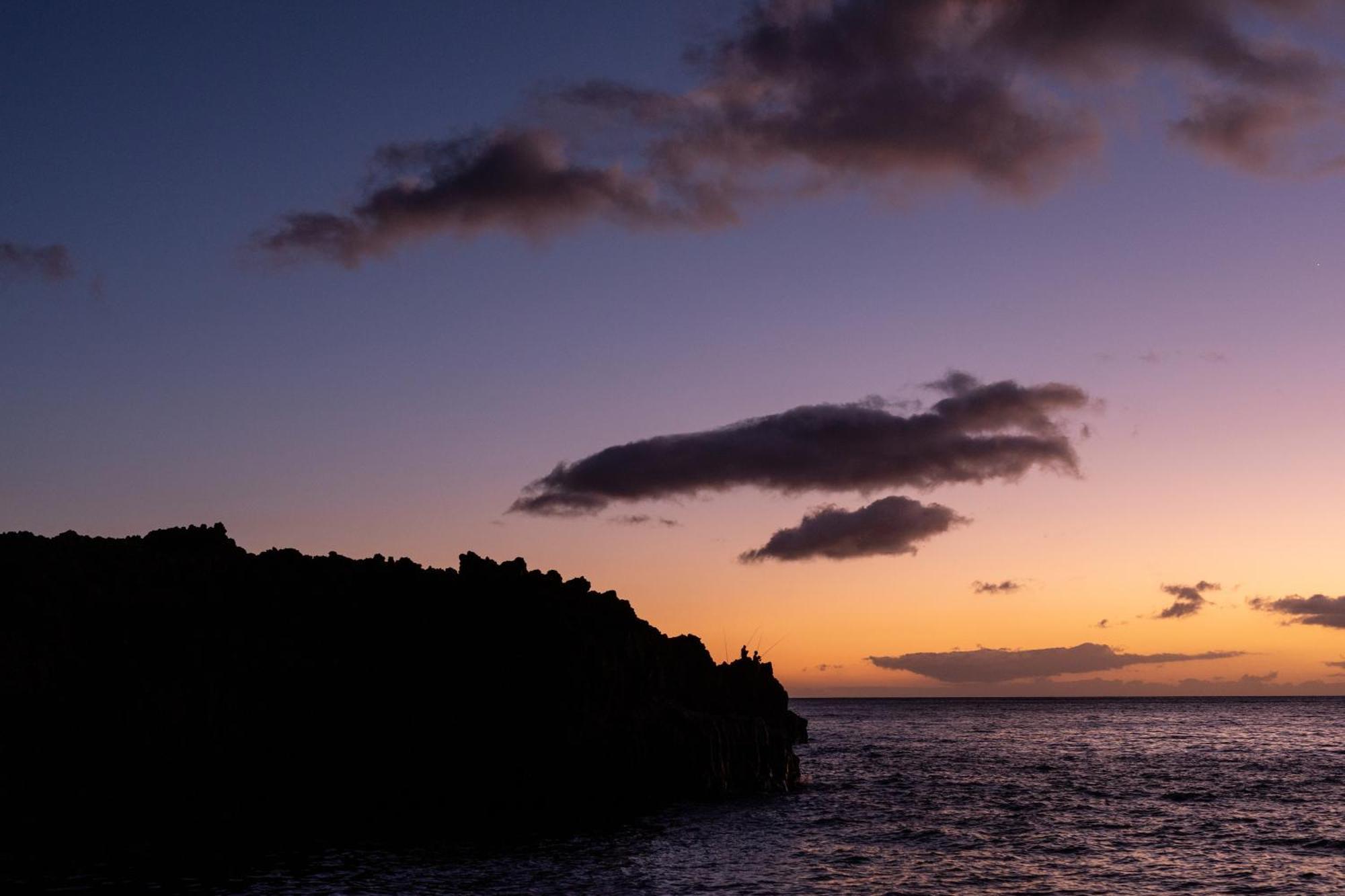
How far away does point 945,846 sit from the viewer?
180ft

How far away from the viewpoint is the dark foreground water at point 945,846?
43594mm

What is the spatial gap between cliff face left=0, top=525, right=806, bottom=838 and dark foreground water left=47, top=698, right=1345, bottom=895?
6.88 m

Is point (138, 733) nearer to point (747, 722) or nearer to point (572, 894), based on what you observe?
point (572, 894)

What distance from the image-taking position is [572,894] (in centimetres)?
4016

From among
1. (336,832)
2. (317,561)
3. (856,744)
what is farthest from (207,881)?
(856,744)

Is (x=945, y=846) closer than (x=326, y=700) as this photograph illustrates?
Yes

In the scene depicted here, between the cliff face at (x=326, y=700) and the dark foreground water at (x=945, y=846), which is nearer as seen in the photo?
the dark foreground water at (x=945, y=846)

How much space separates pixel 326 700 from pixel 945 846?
1368 inches

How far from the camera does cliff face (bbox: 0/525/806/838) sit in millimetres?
55312

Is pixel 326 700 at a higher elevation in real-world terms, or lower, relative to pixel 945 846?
higher

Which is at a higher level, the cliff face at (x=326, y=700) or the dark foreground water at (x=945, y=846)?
the cliff face at (x=326, y=700)

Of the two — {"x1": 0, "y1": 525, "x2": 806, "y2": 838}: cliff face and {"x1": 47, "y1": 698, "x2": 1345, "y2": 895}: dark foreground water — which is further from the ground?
{"x1": 0, "y1": 525, "x2": 806, "y2": 838}: cliff face

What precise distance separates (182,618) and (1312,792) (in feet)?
255

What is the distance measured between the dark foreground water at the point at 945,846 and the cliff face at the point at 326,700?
271 inches
